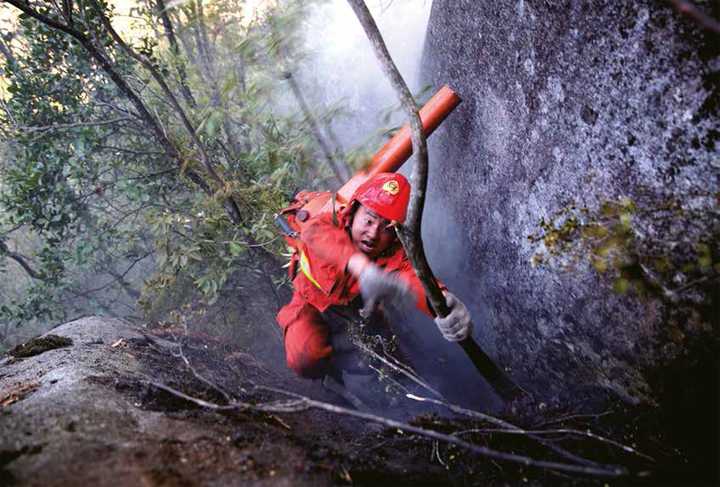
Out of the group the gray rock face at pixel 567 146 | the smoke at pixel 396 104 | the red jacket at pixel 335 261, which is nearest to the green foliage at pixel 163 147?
the smoke at pixel 396 104

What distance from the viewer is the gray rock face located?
155 cm

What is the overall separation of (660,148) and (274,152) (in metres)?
3.53

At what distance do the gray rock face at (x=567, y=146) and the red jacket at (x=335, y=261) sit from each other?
739 millimetres

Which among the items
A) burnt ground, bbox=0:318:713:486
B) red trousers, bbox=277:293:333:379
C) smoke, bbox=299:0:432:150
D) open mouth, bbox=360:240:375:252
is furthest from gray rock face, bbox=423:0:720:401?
smoke, bbox=299:0:432:150

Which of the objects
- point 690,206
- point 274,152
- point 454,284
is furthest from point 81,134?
point 690,206

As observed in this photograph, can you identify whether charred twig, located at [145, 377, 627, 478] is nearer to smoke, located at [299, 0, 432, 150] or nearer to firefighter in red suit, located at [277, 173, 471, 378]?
firefighter in red suit, located at [277, 173, 471, 378]

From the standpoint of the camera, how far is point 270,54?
4344 millimetres

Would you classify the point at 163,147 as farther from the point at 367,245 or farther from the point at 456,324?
the point at 456,324

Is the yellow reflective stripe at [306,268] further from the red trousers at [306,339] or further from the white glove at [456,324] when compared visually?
the white glove at [456,324]

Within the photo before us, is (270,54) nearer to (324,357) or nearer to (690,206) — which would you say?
(324,357)

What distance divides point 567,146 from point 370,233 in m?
1.42

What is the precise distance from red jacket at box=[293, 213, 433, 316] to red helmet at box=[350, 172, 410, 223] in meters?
0.29

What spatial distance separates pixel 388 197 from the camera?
294 cm

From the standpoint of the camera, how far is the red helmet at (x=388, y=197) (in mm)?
2934
